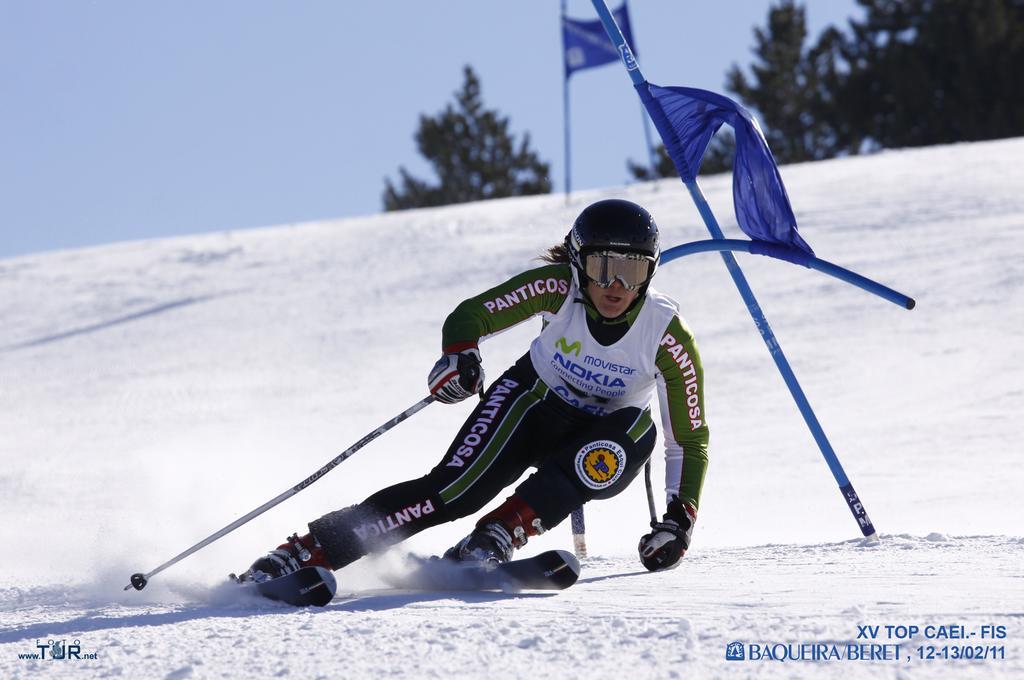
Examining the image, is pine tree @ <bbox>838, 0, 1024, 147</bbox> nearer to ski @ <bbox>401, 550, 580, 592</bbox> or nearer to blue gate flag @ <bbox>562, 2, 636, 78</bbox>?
blue gate flag @ <bbox>562, 2, 636, 78</bbox>

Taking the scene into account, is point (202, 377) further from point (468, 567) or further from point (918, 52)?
point (918, 52)

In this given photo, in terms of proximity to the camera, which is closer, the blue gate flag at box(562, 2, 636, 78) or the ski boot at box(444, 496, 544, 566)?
the ski boot at box(444, 496, 544, 566)

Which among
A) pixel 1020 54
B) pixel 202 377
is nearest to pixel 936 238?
pixel 202 377

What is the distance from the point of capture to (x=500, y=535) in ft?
12.9

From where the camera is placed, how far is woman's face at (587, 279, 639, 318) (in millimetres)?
4215

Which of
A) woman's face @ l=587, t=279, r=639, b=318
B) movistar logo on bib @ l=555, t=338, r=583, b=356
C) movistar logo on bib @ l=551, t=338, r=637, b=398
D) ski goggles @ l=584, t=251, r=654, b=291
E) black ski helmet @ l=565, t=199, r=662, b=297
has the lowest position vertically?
movistar logo on bib @ l=551, t=338, r=637, b=398

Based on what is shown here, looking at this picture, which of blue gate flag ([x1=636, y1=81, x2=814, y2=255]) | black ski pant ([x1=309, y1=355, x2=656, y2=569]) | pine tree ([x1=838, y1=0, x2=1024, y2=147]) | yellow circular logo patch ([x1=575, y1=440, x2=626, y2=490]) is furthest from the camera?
pine tree ([x1=838, y1=0, x2=1024, y2=147])

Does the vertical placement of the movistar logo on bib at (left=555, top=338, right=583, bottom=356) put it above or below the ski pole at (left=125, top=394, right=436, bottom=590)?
above

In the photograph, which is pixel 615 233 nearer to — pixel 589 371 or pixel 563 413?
pixel 589 371

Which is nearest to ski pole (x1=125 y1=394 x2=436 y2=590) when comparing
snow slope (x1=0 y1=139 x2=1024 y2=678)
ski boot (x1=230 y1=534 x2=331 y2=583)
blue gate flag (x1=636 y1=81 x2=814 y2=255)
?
snow slope (x1=0 y1=139 x2=1024 y2=678)

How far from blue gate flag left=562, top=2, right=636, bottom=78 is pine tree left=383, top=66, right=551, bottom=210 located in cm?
1818

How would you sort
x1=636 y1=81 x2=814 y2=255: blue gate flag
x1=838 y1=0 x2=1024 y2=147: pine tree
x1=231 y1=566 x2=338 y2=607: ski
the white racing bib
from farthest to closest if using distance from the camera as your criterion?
x1=838 y1=0 x2=1024 y2=147: pine tree
x1=636 y1=81 x2=814 y2=255: blue gate flag
the white racing bib
x1=231 y1=566 x2=338 y2=607: ski

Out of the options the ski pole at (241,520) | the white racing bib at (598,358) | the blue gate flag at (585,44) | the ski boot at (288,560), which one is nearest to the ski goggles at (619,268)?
the white racing bib at (598,358)

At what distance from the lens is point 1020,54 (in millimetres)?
31438
